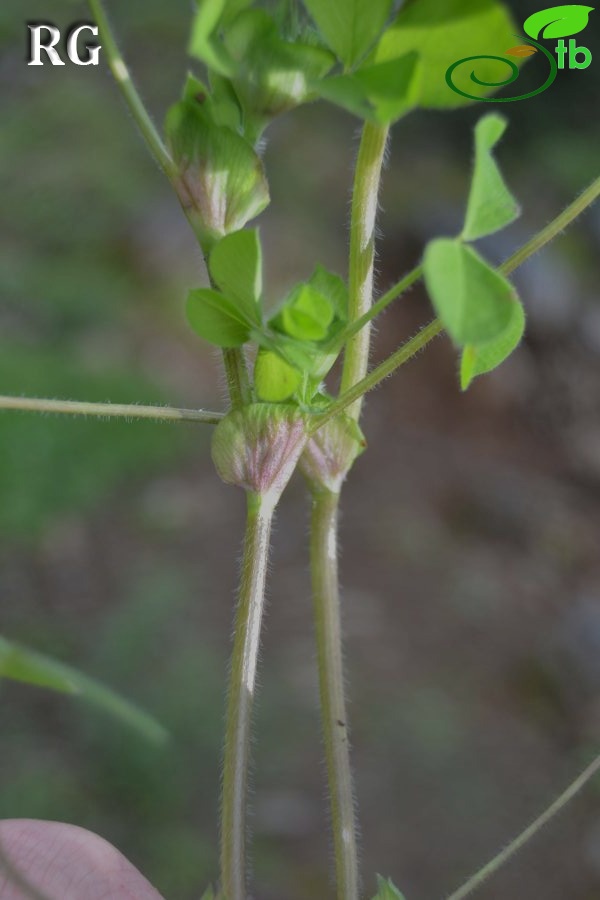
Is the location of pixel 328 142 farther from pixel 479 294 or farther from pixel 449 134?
pixel 479 294

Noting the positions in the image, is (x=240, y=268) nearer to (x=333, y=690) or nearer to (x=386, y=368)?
(x=386, y=368)

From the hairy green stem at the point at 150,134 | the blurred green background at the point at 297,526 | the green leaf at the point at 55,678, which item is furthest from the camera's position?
the blurred green background at the point at 297,526

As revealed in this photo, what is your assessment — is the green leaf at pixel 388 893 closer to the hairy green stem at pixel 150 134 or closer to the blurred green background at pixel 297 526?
the hairy green stem at pixel 150 134

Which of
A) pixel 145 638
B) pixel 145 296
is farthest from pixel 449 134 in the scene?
pixel 145 638

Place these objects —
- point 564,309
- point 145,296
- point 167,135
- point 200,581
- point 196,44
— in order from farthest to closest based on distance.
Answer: point 564,309 → point 145,296 → point 200,581 → point 167,135 → point 196,44

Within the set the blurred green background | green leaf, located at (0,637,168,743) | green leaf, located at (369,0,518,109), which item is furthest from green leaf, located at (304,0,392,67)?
the blurred green background

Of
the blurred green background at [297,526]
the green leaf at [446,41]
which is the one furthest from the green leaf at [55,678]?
the blurred green background at [297,526]
